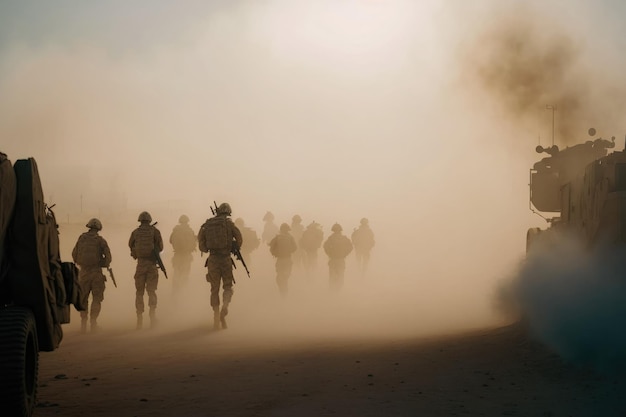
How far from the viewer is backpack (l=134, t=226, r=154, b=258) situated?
18.7 m

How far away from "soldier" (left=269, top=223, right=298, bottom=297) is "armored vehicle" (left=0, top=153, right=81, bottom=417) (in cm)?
1744

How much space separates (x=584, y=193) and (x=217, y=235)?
23.7 feet

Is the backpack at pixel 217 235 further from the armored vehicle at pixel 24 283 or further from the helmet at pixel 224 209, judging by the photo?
the armored vehicle at pixel 24 283

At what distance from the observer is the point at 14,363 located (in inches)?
299

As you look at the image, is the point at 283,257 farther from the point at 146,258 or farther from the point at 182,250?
the point at 146,258

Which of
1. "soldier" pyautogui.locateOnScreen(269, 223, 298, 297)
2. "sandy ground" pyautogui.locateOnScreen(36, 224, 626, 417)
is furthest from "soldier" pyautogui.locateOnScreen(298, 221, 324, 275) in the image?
"sandy ground" pyautogui.locateOnScreen(36, 224, 626, 417)

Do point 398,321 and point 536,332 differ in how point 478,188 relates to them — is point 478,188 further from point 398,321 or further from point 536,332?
point 536,332

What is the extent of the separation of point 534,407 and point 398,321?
9.42 metres

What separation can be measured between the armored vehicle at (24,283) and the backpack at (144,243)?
32.0 feet

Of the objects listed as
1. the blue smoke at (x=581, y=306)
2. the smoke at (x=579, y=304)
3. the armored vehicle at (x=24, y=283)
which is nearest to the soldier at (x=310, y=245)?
the smoke at (x=579, y=304)

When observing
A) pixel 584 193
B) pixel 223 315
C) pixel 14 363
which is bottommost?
pixel 223 315

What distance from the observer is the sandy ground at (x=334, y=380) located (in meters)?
9.16

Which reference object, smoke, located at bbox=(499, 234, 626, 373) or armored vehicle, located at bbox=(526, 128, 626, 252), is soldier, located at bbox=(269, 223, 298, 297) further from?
smoke, located at bbox=(499, 234, 626, 373)

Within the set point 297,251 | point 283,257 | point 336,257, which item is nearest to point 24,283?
point 283,257
